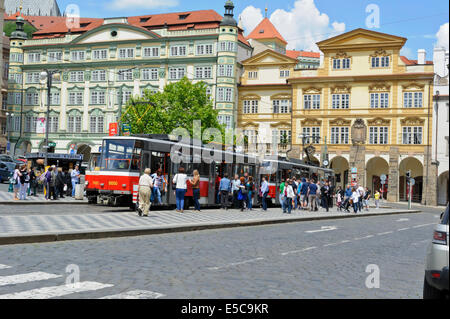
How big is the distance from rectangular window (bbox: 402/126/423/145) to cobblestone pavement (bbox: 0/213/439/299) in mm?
50989

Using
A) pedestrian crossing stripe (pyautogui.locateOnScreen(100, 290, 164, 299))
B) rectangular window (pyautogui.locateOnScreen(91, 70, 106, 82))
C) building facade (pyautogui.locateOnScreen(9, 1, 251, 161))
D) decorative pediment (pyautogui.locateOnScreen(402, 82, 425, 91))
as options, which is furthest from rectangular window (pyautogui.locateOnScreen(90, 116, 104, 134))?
pedestrian crossing stripe (pyautogui.locateOnScreen(100, 290, 164, 299))

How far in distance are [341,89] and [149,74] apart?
24888mm

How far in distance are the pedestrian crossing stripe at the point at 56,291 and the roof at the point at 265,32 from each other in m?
94.0

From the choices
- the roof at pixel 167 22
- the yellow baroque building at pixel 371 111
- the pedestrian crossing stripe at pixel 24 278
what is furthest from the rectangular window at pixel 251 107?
the pedestrian crossing stripe at pixel 24 278

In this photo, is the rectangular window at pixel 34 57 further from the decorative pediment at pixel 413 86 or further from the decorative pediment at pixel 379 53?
the decorative pediment at pixel 413 86

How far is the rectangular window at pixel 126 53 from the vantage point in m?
77.6

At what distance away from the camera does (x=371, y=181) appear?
224 ft

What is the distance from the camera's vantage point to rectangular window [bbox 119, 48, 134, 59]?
77.6 meters

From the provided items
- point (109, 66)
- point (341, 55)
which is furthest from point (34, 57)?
point (341, 55)

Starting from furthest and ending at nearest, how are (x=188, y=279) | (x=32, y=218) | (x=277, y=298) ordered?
1. (x=32, y=218)
2. (x=188, y=279)
3. (x=277, y=298)

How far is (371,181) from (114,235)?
186 ft

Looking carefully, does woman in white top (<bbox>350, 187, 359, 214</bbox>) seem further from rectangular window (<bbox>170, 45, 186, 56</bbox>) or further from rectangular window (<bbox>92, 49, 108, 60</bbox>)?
rectangular window (<bbox>92, 49, 108, 60</bbox>)

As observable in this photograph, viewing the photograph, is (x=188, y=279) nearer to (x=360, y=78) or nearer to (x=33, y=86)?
(x=360, y=78)
